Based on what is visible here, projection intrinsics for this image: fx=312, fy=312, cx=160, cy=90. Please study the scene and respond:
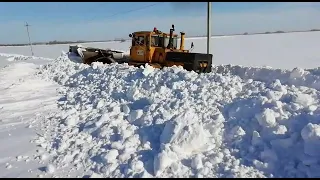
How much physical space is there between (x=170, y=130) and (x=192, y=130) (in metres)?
0.38

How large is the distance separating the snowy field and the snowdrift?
16 mm

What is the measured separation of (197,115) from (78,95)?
3688 mm

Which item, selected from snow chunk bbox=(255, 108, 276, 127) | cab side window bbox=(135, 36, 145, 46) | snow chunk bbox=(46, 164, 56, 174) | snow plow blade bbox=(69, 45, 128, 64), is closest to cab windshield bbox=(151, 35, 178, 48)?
cab side window bbox=(135, 36, 145, 46)

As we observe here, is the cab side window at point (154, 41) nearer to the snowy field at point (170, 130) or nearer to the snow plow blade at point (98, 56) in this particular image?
the snow plow blade at point (98, 56)

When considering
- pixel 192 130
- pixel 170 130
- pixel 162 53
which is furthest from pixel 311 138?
pixel 162 53

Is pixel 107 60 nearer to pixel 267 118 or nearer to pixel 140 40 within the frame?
pixel 140 40

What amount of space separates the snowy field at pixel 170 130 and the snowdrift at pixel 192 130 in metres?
0.02

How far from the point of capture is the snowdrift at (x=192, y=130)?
4531 millimetres

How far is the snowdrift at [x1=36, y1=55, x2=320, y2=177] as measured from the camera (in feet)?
14.9

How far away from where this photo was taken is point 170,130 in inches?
203

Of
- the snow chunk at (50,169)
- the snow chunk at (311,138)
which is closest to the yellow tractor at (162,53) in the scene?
the snow chunk at (311,138)

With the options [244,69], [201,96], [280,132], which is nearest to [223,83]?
[201,96]

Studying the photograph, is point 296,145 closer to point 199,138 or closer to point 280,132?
point 280,132

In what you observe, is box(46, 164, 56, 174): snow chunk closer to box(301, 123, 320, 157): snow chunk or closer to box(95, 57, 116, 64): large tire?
box(301, 123, 320, 157): snow chunk
